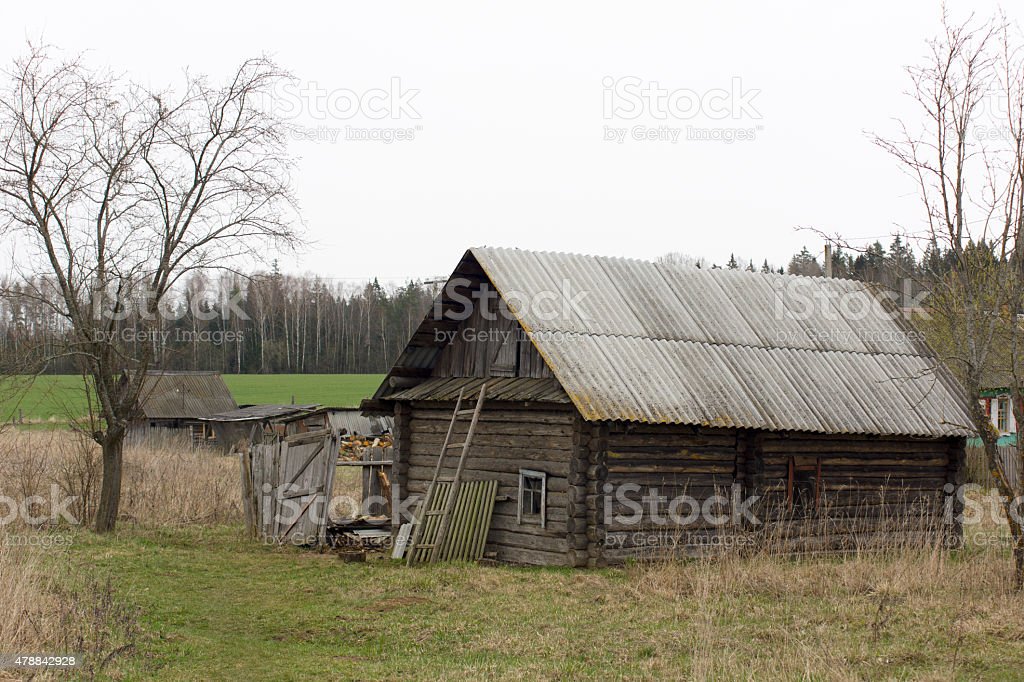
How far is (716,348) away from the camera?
57.1ft

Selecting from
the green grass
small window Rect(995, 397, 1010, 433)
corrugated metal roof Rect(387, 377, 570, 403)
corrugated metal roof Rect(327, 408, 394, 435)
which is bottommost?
the green grass

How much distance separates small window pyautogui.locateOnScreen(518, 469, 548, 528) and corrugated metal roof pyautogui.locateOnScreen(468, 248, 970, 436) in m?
1.98

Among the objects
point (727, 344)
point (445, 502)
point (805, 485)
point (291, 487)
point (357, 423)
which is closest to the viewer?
point (445, 502)

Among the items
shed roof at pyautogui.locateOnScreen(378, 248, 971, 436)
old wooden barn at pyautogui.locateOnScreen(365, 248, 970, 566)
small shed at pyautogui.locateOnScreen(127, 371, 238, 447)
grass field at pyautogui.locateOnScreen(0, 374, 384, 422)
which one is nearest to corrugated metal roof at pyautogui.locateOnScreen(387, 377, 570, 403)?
old wooden barn at pyautogui.locateOnScreen(365, 248, 970, 566)

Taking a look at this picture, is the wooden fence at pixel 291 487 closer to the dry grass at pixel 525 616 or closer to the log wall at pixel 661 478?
the log wall at pixel 661 478

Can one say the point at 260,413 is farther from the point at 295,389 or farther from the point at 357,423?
the point at 295,389

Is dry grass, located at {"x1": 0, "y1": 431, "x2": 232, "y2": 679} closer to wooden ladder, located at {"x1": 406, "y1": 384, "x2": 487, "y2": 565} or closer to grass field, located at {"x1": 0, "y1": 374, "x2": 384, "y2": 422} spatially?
wooden ladder, located at {"x1": 406, "y1": 384, "x2": 487, "y2": 565}

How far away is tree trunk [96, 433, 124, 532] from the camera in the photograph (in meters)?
18.2

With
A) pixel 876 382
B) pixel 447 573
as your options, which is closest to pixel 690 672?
pixel 447 573

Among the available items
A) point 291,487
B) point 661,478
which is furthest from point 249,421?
point 661,478

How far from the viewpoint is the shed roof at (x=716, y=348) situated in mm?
15547

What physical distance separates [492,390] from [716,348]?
4.04 m

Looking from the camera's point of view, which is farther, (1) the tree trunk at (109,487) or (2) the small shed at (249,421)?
(2) the small shed at (249,421)

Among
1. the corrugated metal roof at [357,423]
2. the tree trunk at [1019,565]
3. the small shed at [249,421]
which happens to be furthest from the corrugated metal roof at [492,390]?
the corrugated metal roof at [357,423]
